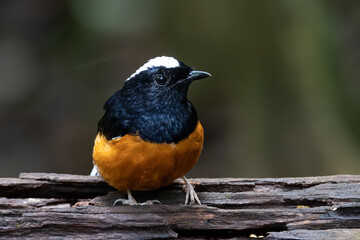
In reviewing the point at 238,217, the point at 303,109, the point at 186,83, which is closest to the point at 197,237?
the point at 238,217

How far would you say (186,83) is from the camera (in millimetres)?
4125

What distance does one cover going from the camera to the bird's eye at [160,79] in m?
4.06

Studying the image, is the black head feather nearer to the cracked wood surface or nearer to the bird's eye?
the bird's eye

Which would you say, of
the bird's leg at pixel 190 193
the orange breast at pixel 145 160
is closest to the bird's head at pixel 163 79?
the orange breast at pixel 145 160

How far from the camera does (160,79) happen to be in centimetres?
406

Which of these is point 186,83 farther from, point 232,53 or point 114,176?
point 232,53

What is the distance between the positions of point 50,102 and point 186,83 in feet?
15.9

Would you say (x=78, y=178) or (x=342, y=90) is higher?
(x=342, y=90)

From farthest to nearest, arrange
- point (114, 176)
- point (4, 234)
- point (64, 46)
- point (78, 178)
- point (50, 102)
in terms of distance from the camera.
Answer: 1. point (50, 102)
2. point (64, 46)
3. point (78, 178)
4. point (114, 176)
5. point (4, 234)

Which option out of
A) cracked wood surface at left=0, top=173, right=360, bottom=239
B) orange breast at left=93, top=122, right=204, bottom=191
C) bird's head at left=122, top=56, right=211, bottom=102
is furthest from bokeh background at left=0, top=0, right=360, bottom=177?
orange breast at left=93, top=122, right=204, bottom=191

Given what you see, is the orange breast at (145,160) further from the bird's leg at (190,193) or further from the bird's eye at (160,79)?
the bird's eye at (160,79)

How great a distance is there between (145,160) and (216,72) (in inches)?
139

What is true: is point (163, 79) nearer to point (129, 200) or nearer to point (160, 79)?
point (160, 79)

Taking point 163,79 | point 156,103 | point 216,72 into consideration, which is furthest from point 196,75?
point 216,72
